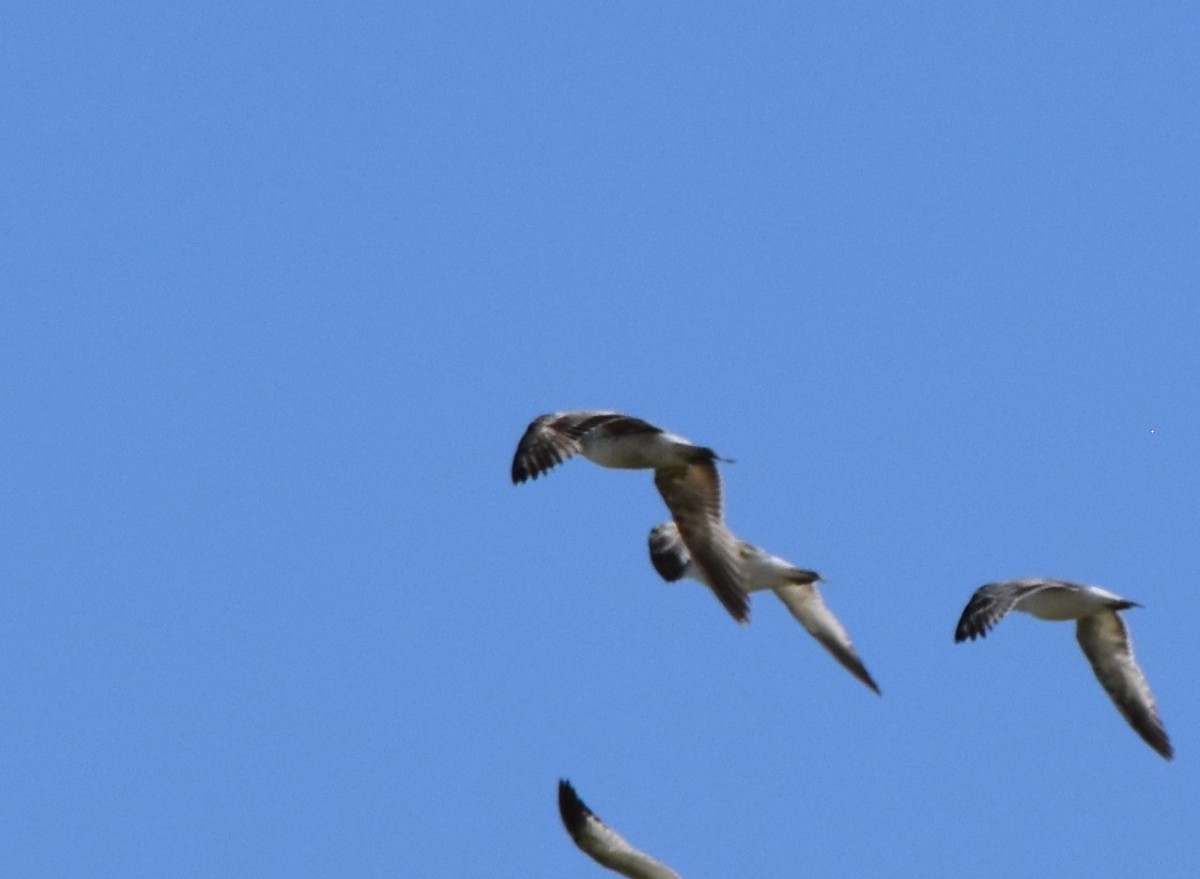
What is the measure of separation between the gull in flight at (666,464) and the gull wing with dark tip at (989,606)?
6.53 feet

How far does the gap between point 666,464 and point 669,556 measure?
343cm

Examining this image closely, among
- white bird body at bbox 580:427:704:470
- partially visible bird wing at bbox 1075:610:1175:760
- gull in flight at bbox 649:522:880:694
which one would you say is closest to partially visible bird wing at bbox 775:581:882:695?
gull in flight at bbox 649:522:880:694

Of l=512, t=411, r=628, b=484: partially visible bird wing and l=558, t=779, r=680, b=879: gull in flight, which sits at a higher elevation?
l=512, t=411, r=628, b=484: partially visible bird wing

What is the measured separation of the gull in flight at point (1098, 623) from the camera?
3603cm

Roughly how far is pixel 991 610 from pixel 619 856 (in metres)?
4.26

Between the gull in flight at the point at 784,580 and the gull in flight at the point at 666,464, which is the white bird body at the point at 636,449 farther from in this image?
the gull in flight at the point at 784,580

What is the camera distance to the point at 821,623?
39.4 metres

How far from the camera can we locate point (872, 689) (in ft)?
127

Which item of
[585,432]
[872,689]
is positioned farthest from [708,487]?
[872,689]

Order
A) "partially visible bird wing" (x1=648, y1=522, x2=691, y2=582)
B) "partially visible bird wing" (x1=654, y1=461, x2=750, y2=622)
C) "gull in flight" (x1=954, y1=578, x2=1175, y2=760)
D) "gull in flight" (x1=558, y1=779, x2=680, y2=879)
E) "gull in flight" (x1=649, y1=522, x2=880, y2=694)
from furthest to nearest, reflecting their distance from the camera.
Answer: "partially visible bird wing" (x1=648, y1=522, x2=691, y2=582), "gull in flight" (x1=649, y1=522, x2=880, y2=694), "gull in flight" (x1=954, y1=578, x2=1175, y2=760), "partially visible bird wing" (x1=654, y1=461, x2=750, y2=622), "gull in flight" (x1=558, y1=779, x2=680, y2=879)

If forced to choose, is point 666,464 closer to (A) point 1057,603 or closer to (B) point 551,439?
(B) point 551,439

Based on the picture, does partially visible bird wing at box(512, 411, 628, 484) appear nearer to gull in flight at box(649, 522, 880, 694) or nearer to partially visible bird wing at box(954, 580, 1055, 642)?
gull in flight at box(649, 522, 880, 694)

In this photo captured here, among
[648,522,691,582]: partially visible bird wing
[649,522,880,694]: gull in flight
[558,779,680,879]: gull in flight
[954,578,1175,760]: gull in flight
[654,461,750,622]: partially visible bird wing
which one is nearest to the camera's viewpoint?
[558,779,680,879]: gull in flight

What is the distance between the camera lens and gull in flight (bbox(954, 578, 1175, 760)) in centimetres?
3603
